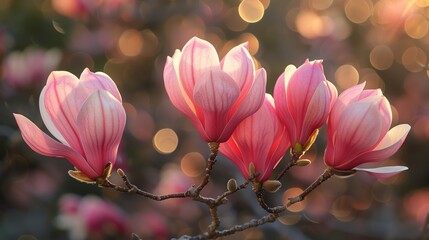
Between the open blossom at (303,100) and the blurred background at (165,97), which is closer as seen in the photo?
the open blossom at (303,100)

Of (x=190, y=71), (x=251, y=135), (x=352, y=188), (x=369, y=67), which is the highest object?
(x=190, y=71)

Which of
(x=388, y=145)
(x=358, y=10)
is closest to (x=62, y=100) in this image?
(x=388, y=145)

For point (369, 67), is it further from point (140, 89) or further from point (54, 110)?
point (54, 110)

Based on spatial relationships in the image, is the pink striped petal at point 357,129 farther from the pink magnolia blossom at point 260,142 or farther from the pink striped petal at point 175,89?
the pink striped petal at point 175,89

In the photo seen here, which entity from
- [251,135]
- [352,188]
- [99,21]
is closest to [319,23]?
[352,188]

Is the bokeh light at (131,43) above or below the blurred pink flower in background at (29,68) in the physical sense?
below

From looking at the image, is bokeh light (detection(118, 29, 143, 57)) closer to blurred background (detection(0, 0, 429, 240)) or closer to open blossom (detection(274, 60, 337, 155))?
blurred background (detection(0, 0, 429, 240))

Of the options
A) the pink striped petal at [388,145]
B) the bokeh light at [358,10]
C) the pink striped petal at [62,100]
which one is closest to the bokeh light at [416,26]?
the bokeh light at [358,10]
